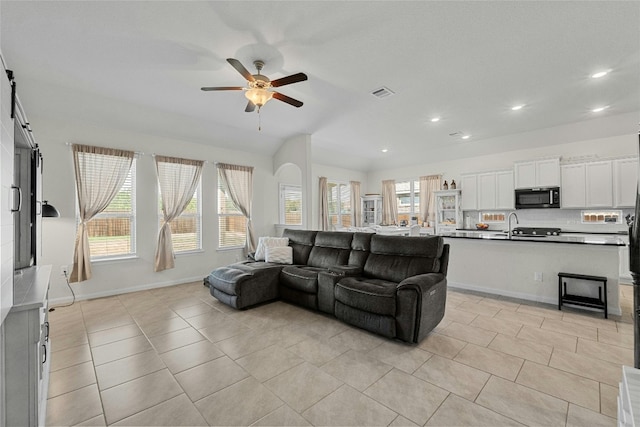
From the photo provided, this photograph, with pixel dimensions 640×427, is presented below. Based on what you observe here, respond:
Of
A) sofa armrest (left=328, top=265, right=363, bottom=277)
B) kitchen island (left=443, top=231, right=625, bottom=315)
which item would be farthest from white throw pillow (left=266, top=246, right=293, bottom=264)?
kitchen island (left=443, top=231, right=625, bottom=315)

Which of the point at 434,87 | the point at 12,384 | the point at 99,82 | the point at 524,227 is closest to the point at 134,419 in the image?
the point at 12,384

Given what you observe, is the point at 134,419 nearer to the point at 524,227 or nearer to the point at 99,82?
the point at 99,82

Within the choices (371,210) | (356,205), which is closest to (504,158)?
(371,210)

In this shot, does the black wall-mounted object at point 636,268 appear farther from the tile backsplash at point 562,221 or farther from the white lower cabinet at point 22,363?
the tile backsplash at point 562,221

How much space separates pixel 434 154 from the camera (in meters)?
7.43

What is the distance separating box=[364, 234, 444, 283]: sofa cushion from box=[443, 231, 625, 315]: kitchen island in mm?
1591

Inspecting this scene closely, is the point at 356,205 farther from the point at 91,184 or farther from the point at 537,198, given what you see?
the point at 91,184

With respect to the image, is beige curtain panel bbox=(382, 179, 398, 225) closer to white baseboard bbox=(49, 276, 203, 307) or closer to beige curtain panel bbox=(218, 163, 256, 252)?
beige curtain panel bbox=(218, 163, 256, 252)

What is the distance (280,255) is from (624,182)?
6.35 meters

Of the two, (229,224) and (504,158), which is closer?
(229,224)

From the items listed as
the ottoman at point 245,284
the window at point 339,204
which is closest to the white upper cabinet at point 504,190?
the window at point 339,204

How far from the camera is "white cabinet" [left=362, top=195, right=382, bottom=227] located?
8.98 metres

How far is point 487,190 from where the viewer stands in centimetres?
660

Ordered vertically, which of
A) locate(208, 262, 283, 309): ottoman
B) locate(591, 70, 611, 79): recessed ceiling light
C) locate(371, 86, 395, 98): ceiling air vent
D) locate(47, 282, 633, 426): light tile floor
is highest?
locate(371, 86, 395, 98): ceiling air vent
